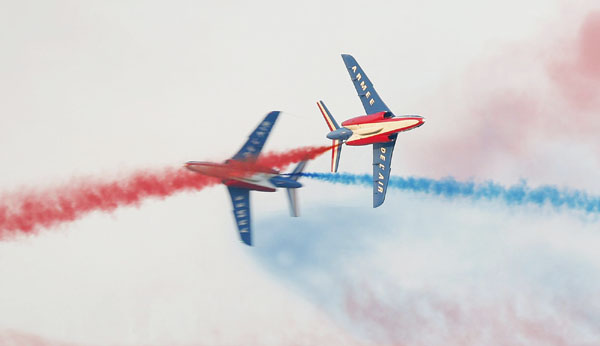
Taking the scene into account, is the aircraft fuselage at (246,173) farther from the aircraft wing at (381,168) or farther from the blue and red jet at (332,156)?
the aircraft wing at (381,168)

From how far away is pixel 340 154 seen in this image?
135m

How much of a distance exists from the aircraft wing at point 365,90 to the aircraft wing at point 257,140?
8131mm

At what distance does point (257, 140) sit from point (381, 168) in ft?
31.0

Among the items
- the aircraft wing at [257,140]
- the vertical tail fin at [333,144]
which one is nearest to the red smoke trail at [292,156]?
the vertical tail fin at [333,144]

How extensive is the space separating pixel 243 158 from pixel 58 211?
14211 millimetres

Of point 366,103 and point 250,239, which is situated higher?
point 366,103

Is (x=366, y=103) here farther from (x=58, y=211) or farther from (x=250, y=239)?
(x=58, y=211)

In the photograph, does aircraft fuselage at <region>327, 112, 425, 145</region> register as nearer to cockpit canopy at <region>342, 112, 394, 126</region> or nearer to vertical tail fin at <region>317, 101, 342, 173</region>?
cockpit canopy at <region>342, 112, 394, 126</region>

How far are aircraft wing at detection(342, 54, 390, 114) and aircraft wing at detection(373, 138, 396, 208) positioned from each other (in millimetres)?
2574

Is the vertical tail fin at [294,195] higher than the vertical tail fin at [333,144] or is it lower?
lower

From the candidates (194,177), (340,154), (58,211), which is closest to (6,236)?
(58,211)

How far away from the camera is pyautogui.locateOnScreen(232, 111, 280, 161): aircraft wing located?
13150 centimetres

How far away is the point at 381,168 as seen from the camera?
135 metres

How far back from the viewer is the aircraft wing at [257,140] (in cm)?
13150
